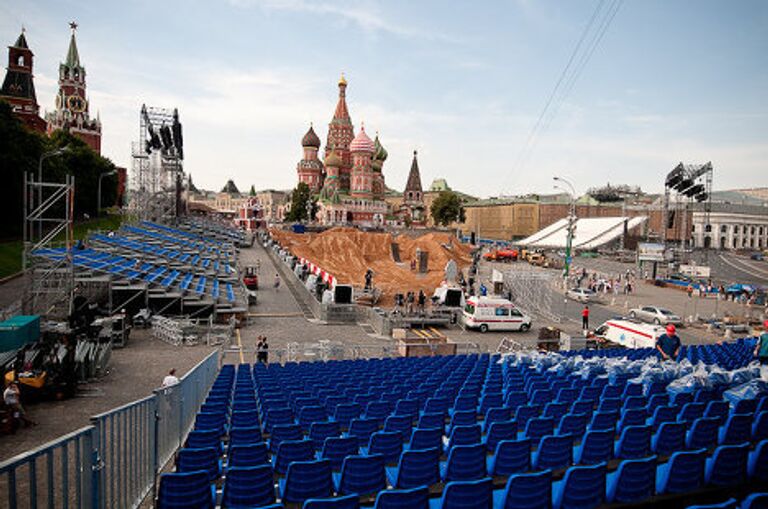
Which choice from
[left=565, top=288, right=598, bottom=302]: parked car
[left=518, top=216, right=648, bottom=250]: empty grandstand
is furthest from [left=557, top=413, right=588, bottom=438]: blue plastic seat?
[left=518, top=216, right=648, bottom=250]: empty grandstand

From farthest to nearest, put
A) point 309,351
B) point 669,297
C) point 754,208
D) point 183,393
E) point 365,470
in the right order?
point 754,208
point 669,297
point 309,351
point 183,393
point 365,470

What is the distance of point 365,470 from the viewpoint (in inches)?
214

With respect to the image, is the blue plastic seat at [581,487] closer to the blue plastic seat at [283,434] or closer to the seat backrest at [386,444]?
the seat backrest at [386,444]

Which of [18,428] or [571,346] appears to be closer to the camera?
[18,428]

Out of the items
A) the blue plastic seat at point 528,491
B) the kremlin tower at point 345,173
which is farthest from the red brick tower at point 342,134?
the blue plastic seat at point 528,491

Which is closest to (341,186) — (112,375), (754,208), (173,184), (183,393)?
(173,184)

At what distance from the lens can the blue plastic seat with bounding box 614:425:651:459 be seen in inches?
256

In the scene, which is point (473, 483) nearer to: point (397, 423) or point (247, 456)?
point (247, 456)

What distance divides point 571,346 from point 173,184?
54746 mm

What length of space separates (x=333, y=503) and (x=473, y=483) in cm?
137

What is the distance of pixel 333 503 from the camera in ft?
13.1

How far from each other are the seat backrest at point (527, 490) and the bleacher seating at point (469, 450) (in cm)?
1

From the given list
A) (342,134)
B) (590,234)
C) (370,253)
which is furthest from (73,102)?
(590,234)

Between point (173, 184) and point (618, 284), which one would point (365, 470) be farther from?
point (173, 184)
